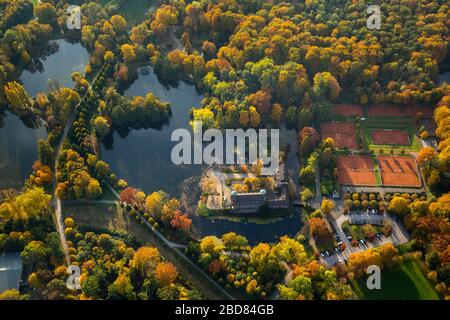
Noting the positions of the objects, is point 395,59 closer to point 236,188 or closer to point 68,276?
point 236,188

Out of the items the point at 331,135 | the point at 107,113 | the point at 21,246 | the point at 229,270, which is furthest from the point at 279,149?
the point at 21,246

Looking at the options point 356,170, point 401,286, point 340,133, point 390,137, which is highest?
point 340,133

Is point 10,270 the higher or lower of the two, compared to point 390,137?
lower

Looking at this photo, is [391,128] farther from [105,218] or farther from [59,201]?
[59,201]

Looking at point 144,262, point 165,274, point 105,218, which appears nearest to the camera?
point 165,274

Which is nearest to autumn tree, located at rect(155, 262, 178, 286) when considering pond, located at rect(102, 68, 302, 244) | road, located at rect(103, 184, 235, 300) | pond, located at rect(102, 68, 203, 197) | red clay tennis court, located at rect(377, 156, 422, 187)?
road, located at rect(103, 184, 235, 300)

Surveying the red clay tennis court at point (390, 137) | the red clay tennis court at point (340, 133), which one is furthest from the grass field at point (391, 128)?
the red clay tennis court at point (340, 133)

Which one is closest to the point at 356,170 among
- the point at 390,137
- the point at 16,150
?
the point at 390,137
